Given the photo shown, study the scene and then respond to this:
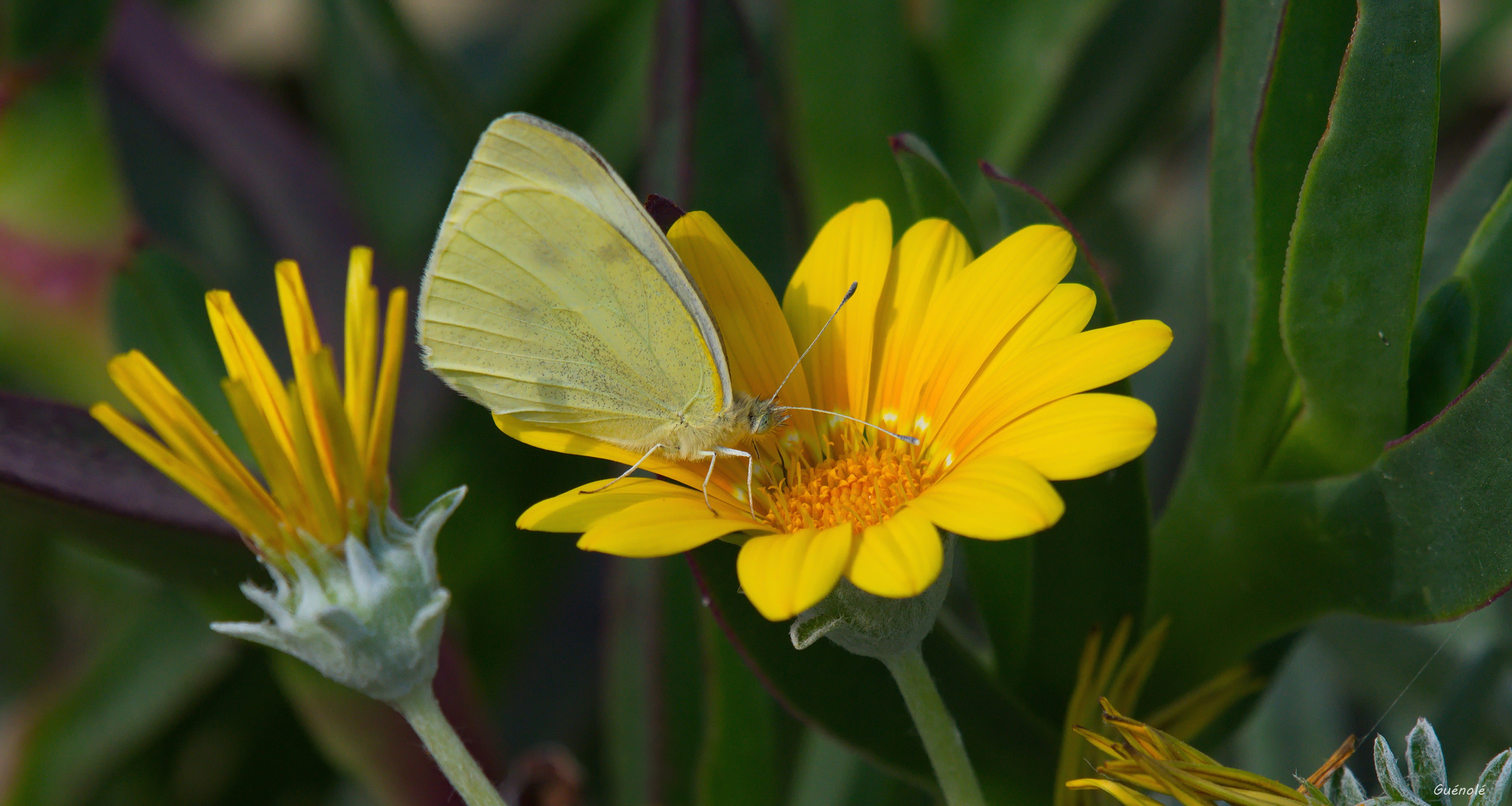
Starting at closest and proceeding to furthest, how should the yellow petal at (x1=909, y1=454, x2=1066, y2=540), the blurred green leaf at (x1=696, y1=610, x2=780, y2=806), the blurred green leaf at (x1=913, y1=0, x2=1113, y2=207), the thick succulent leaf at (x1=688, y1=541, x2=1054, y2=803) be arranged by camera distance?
the yellow petal at (x1=909, y1=454, x2=1066, y2=540), the thick succulent leaf at (x1=688, y1=541, x2=1054, y2=803), the blurred green leaf at (x1=696, y1=610, x2=780, y2=806), the blurred green leaf at (x1=913, y1=0, x2=1113, y2=207)

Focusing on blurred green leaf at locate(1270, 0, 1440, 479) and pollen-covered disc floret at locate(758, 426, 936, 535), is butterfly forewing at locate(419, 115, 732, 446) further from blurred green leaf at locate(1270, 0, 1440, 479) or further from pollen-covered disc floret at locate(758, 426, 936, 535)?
blurred green leaf at locate(1270, 0, 1440, 479)

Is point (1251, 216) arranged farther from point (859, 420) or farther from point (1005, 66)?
point (1005, 66)

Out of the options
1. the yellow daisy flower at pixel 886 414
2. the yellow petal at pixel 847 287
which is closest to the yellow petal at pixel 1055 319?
the yellow daisy flower at pixel 886 414

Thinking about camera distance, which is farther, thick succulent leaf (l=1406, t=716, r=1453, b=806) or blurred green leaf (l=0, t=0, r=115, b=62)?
blurred green leaf (l=0, t=0, r=115, b=62)

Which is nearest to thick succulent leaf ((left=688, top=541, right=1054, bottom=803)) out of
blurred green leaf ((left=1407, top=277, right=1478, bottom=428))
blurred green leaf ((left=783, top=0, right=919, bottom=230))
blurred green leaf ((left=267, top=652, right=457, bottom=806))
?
blurred green leaf ((left=1407, top=277, right=1478, bottom=428))

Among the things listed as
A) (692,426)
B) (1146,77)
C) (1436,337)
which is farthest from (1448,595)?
(1146,77)

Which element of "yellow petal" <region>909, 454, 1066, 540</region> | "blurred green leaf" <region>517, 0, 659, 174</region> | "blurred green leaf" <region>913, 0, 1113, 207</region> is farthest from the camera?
"blurred green leaf" <region>517, 0, 659, 174</region>

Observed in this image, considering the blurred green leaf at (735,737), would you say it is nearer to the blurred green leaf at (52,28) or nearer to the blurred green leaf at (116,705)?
the blurred green leaf at (116,705)

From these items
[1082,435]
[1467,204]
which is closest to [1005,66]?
[1467,204]
